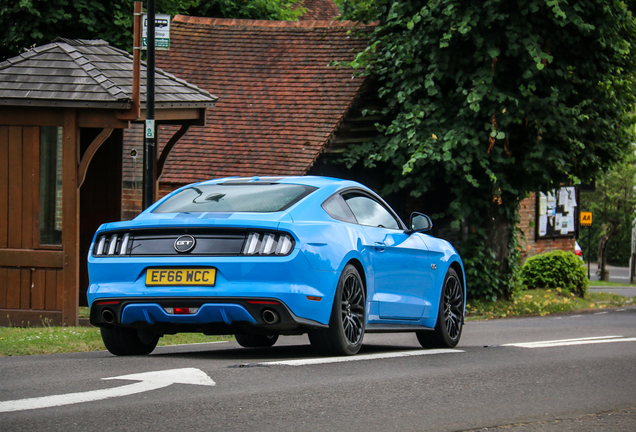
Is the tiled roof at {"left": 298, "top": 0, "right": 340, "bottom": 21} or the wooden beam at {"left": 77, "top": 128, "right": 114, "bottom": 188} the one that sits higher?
the tiled roof at {"left": 298, "top": 0, "right": 340, "bottom": 21}

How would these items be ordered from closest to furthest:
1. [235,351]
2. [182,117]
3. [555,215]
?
[235,351] < [182,117] < [555,215]

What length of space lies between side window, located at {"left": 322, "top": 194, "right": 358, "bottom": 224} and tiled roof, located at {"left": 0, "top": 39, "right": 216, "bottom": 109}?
208 inches

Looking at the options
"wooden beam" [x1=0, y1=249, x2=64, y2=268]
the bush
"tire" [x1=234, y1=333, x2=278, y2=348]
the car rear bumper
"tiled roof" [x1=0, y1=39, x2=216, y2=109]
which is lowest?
the bush

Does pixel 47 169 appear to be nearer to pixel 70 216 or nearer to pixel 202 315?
pixel 70 216

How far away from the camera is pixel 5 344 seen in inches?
378

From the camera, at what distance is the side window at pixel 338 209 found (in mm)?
8055

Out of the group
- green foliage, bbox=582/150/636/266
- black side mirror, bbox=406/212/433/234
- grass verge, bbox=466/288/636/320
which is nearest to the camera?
black side mirror, bbox=406/212/433/234

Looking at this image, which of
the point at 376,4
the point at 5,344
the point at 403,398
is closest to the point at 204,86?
the point at 376,4

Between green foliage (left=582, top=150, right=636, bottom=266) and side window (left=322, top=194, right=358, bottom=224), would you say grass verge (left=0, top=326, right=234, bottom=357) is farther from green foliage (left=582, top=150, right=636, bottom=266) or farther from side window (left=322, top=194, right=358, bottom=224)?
green foliage (left=582, top=150, right=636, bottom=266)

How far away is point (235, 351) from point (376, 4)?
39.9 ft

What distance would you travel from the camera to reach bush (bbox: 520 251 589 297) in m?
23.0

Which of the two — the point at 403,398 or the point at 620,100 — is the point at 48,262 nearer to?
the point at 403,398

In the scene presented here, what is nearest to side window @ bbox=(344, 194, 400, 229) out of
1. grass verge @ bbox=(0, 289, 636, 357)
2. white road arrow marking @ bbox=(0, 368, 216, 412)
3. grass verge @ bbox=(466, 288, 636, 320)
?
white road arrow marking @ bbox=(0, 368, 216, 412)

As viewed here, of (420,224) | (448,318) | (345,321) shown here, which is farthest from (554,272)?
(345,321)
